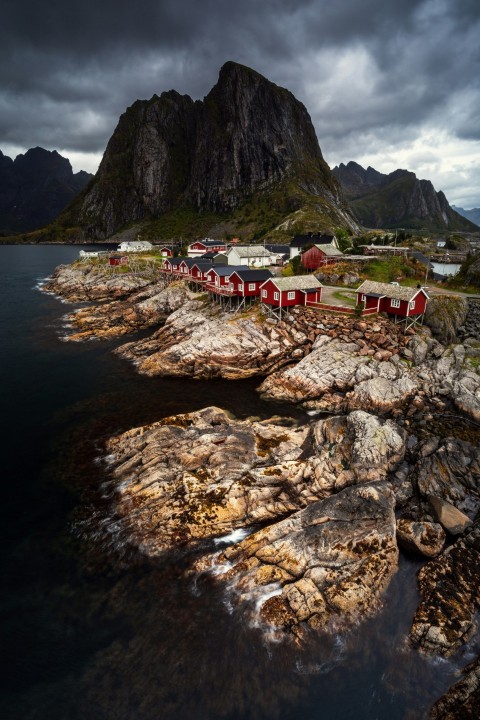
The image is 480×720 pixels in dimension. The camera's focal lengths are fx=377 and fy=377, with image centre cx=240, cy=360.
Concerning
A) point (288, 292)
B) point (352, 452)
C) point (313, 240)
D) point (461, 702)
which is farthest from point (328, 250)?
point (461, 702)

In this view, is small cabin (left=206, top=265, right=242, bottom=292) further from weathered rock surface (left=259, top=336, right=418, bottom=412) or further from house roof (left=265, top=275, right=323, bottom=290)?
weathered rock surface (left=259, top=336, right=418, bottom=412)

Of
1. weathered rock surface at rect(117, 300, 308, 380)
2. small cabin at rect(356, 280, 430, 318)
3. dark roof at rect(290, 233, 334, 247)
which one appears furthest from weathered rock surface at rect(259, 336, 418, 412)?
dark roof at rect(290, 233, 334, 247)

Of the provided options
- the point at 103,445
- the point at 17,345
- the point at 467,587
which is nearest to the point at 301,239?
the point at 17,345

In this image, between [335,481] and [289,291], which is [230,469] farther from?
[289,291]

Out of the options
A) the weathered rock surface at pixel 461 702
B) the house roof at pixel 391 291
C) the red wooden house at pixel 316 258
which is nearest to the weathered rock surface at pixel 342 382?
the house roof at pixel 391 291

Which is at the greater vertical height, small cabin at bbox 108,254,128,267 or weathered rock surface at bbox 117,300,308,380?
small cabin at bbox 108,254,128,267

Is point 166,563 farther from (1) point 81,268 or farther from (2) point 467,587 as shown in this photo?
(1) point 81,268
